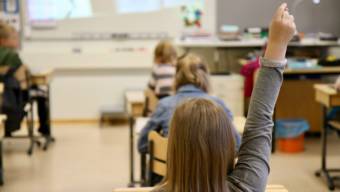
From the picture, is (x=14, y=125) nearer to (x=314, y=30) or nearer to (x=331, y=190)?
(x=331, y=190)

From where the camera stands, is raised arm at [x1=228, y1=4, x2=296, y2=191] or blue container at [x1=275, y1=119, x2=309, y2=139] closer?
raised arm at [x1=228, y1=4, x2=296, y2=191]

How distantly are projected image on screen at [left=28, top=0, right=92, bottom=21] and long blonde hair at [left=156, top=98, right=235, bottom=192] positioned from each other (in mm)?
5810

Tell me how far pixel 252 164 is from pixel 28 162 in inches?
166

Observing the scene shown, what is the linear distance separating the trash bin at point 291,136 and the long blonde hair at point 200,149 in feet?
14.1

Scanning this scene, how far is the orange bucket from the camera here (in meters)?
5.64

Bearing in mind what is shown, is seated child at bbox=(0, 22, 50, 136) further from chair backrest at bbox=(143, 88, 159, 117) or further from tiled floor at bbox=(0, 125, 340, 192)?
chair backrest at bbox=(143, 88, 159, 117)

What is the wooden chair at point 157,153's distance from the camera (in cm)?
291

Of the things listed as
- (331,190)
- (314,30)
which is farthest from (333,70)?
(331,190)

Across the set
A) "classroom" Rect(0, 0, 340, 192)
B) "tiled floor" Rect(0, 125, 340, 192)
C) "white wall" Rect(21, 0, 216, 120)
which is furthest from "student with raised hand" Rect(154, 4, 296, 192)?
"white wall" Rect(21, 0, 216, 120)

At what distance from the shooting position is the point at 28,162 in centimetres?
538

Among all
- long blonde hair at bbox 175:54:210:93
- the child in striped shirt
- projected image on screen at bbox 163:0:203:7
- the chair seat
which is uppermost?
projected image on screen at bbox 163:0:203:7

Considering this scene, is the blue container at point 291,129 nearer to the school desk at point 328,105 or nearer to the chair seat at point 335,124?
the school desk at point 328,105

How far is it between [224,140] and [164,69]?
3.56 m

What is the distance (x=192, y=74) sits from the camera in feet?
10.9
